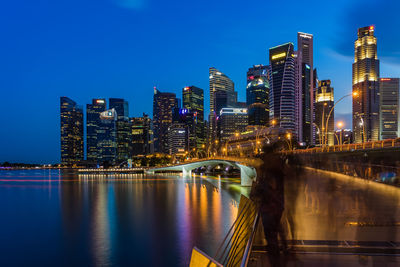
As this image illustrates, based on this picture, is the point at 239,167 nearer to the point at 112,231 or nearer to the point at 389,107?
the point at 112,231

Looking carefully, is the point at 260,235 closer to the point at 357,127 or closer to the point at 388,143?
the point at 388,143

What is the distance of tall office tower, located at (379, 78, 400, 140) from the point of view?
5876 inches

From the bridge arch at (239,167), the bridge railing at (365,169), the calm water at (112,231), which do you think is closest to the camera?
the calm water at (112,231)

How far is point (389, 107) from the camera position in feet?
544

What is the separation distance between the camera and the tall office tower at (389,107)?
149 meters

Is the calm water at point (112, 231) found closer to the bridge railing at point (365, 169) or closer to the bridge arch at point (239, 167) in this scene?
the bridge arch at point (239, 167)

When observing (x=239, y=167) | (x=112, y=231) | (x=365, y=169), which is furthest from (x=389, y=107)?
(x=112, y=231)

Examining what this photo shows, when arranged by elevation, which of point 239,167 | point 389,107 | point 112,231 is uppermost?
point 389,107

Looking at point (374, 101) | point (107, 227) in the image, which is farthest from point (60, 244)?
point (374, 101)

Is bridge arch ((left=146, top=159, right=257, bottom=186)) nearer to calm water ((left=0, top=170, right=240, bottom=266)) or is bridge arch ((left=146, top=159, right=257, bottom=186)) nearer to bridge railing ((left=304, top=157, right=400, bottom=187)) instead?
calm water ((left=0, top=170, right=240, bottom=266))

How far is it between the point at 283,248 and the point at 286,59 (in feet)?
671

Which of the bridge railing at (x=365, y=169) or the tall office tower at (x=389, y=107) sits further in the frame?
the tall office tower at (x=389, y=107)

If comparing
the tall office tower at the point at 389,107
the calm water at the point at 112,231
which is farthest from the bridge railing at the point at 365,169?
the tall office tower at the point at 389,107

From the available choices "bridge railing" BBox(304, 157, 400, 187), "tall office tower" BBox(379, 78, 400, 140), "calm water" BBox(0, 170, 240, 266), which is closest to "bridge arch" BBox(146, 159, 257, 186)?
"calm water" BBox(0, 170, 240, 266)
